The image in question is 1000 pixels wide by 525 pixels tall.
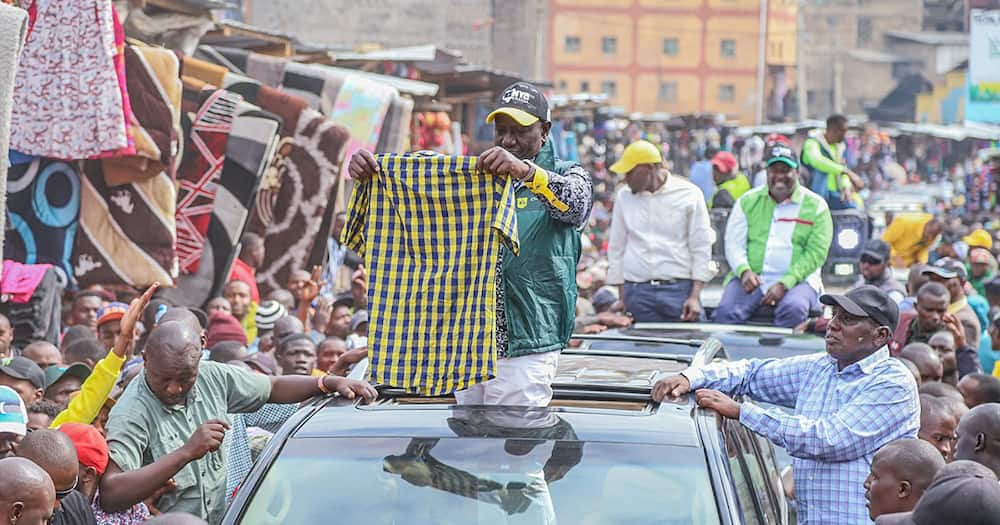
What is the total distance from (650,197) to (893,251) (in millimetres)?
7922

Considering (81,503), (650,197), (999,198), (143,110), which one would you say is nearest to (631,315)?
(650,197)

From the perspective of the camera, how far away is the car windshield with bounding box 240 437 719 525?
13.9 ft

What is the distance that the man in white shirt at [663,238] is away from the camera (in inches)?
339

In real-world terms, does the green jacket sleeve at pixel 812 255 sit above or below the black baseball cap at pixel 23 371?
above

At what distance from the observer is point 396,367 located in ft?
16.5

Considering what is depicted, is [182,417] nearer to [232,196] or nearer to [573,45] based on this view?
[232,196]

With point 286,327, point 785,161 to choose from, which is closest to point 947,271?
point 785,161

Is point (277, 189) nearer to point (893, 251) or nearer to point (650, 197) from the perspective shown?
point (650, 197)

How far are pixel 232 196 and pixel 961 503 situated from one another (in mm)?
7763

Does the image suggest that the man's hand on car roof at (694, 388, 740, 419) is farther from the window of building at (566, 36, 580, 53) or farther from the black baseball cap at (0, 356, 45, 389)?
the window of building at (566, 36, 580, 53)

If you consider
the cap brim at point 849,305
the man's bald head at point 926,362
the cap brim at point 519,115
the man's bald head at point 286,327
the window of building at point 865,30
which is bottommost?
the man's bald head at point 286,327

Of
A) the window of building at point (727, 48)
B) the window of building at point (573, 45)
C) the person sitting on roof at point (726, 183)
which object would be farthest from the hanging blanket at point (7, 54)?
the window of building at point (727, 48)

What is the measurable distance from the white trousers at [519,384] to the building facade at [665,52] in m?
67.0

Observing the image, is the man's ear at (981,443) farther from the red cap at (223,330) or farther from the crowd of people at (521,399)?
the red cap at (223,330)
